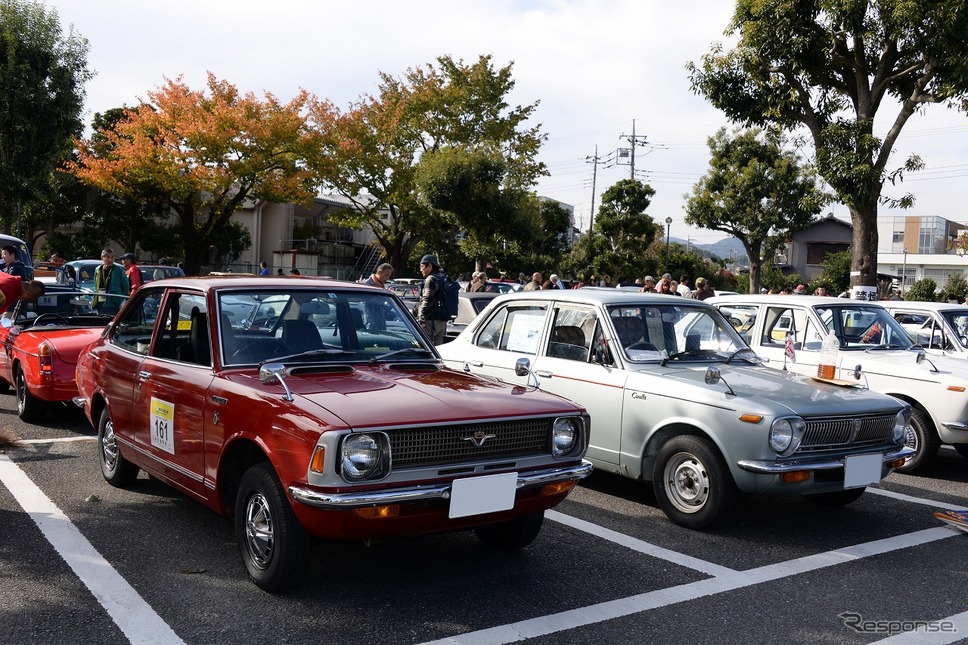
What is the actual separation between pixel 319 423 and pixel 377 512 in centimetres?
49

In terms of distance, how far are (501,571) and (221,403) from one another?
180 centimetres

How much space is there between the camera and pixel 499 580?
4430mm

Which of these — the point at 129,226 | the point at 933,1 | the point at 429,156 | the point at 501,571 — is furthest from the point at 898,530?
the point at 129,226

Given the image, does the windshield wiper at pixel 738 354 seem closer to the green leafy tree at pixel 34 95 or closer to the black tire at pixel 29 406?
the black tire at pixel 29 406

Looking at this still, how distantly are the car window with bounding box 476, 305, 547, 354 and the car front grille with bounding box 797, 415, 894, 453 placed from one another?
237cm

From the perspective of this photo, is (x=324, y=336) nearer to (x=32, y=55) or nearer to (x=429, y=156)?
(x=32, y=55)

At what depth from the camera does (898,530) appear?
573cm

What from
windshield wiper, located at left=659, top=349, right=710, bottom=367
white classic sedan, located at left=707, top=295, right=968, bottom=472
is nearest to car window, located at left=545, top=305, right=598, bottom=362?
windshield wiper, located at left=659, top=349, right=710, bottom=367

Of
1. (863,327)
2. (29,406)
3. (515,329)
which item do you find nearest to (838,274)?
(863,327)

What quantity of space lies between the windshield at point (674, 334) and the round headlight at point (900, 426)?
123 centimetres

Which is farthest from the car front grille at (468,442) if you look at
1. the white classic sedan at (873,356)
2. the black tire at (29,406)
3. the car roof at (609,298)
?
the black tire at (29,406)

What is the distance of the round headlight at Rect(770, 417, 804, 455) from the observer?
16.9ft

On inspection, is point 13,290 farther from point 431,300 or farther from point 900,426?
point 900,426

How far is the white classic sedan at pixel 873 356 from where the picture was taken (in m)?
7.43
